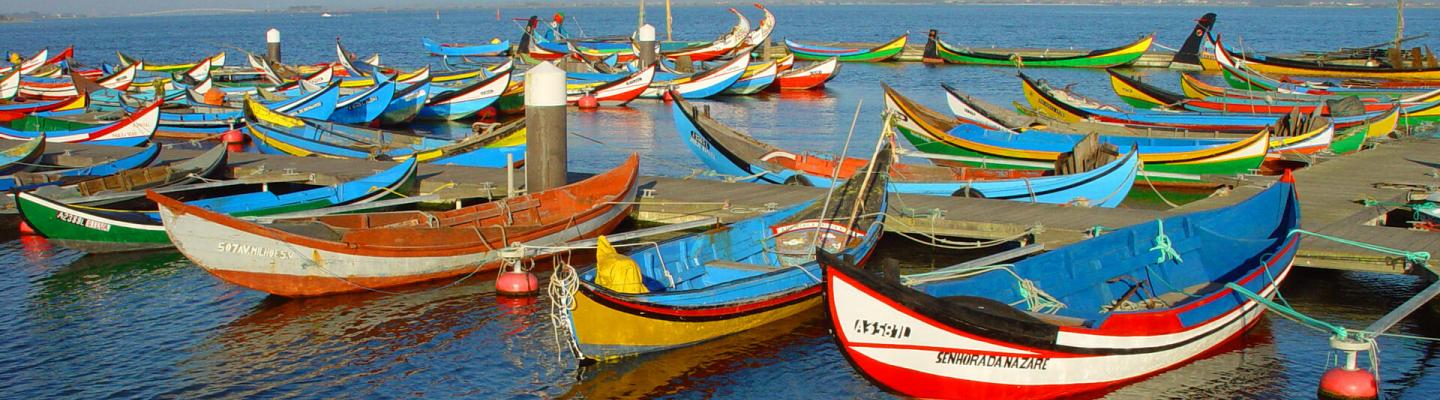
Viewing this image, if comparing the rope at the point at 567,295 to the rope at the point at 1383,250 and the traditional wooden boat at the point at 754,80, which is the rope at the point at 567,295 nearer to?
the rope at the point at 1383,250

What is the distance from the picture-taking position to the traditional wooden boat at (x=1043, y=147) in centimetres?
2227

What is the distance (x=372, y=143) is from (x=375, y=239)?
1096cm

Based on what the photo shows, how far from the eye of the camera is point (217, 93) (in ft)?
115

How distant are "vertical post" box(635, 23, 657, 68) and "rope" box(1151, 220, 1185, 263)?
1202 inches

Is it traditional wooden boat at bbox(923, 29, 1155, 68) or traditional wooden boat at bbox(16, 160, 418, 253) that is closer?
traditional wooden boat at bbox(16, 160, 418, 253)

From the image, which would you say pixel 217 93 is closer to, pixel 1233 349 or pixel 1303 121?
pixel 1303 121

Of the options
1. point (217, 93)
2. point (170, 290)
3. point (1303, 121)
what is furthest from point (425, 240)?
point (217, 93)

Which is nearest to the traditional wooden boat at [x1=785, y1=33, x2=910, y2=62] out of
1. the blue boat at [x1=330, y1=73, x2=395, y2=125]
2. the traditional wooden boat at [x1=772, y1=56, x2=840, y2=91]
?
the traditional wooden boat at [x1=772, y1=56, x2=840, y2=91]

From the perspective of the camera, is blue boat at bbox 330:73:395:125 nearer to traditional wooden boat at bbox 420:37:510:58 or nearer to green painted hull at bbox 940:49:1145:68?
green painted hull at bbox 940:49:1145:68

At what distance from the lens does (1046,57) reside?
2375 inches

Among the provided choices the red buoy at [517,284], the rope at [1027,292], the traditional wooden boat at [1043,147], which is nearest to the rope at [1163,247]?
the rope at [1027,292]

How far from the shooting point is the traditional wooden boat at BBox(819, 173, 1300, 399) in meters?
10.6

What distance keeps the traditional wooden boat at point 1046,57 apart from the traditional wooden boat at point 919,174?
36.0 metres

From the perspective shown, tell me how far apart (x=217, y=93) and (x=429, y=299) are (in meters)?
21.9
